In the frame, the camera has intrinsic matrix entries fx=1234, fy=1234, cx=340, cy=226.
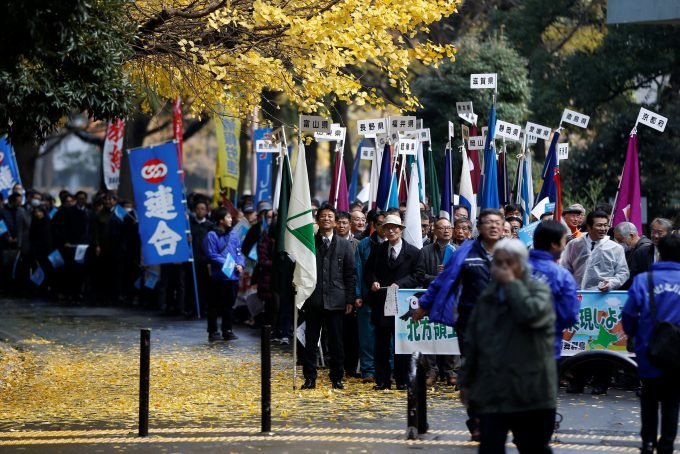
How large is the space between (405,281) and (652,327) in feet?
15.7

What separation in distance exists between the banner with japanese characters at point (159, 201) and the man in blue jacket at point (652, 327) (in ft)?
42.6

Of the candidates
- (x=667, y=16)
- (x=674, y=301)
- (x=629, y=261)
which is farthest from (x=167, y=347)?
(x=674, y=301)

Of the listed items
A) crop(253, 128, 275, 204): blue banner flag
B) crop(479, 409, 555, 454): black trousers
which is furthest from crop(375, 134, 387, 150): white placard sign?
crop(479, 409, 555, 454): black trousers

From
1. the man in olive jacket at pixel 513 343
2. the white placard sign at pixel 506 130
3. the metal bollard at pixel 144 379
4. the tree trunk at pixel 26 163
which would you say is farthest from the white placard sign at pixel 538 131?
the tree trunk at pixel 26 163

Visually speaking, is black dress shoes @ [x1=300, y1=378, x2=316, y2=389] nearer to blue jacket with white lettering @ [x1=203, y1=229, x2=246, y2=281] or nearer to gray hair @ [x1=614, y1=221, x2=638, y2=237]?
gray hair @ [x1=614, y1=221, x2=638, y2=237]

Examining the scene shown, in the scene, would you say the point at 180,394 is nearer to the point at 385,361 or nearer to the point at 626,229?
the point at 385,361

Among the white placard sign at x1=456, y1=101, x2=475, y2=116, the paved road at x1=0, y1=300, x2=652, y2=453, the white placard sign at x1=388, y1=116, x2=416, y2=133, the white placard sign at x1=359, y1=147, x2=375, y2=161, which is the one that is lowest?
the paved road at x1=0, y1=300, x2=652, y2=453

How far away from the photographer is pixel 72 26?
37.3 feet

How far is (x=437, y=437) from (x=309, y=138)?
630 centimetres

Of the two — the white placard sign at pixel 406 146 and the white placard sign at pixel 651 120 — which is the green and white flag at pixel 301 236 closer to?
the white placard sign at pixel 406 146

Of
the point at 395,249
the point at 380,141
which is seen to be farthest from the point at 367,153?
the point at 395,249

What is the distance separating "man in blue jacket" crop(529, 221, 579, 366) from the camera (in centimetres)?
838

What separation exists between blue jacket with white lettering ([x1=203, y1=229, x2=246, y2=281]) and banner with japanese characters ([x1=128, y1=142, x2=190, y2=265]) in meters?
2.88

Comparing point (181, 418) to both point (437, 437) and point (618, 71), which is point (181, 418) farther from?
point (618, 71)
